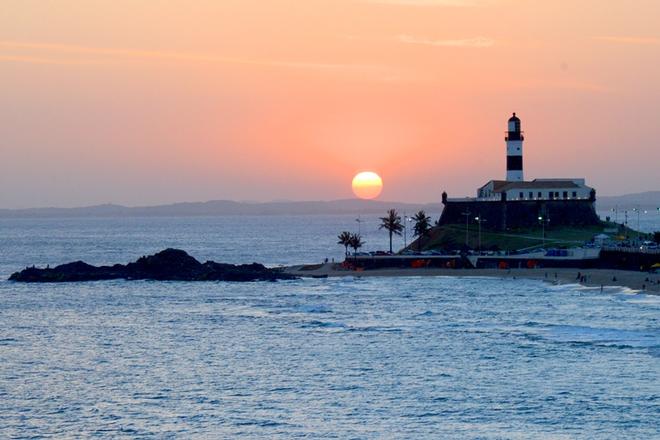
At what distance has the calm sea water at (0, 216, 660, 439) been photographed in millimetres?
41438

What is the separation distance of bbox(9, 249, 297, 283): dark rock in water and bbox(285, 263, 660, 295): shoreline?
496 cm

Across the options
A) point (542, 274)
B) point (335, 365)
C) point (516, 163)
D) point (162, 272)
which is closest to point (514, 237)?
point (516, 163)

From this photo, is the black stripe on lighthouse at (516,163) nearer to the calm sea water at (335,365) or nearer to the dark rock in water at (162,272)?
the dark rock in water at (162,272)

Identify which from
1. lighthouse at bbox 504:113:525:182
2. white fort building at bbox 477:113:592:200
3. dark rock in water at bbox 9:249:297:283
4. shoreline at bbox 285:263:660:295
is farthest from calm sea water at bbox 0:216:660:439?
lighthouse at bbox 504:113:525:182

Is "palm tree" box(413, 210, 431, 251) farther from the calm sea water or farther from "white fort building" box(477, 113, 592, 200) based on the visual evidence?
the calm sea water

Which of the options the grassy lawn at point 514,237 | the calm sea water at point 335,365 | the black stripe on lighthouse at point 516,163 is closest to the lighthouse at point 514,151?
the black stripe on lighthouse at point 516,163

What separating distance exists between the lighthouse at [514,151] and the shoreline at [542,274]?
33.1m

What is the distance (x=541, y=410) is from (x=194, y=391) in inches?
572

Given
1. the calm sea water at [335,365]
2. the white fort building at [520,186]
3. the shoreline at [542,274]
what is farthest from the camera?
the white fort building at [520,186]

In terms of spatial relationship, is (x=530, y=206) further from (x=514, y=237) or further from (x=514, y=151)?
(x=514, y=151)

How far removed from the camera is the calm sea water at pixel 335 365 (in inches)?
1631

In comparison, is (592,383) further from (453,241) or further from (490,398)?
(453,241)

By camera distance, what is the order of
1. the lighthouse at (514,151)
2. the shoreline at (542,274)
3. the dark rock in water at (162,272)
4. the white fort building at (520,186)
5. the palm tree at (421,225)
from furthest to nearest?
the lighthouse at (514,151), the white fort building at (520,186), the palm tree at (421,225), the dark rock in water at (162,272), the shoreline at (542,274)

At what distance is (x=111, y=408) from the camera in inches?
1745
